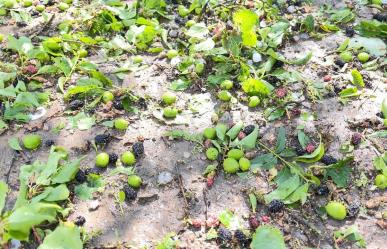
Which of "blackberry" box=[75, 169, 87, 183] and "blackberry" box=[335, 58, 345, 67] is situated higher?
"blackberry" box=[335, 58, 345, 67]

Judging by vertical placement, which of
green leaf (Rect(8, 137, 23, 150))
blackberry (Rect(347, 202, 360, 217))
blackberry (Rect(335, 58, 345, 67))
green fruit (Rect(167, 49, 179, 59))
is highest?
blackberry (Rect(335, 58, 345, 67))

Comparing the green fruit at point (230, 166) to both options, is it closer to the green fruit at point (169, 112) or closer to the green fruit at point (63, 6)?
the green fruit at point (169, 112)

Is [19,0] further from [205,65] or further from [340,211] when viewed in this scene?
[340,211]

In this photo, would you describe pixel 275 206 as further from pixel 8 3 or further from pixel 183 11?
pixel 8 3

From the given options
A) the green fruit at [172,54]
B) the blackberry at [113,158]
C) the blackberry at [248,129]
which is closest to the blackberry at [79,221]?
the blackberry at [113,158]

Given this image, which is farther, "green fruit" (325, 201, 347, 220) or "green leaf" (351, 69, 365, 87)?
"green leaf" (351, 69, 365, 87)

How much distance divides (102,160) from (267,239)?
1.72m

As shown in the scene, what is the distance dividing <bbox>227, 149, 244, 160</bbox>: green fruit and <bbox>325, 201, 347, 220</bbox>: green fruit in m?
0.94

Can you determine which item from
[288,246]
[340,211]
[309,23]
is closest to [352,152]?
[340,211]

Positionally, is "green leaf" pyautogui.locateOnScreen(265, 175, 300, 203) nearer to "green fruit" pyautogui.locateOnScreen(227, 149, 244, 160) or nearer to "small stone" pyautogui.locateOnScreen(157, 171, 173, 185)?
"green fruit" pyautogui.locateOnScreen(227, 149, 244, 160)

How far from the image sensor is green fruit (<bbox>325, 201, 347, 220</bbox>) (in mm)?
3943

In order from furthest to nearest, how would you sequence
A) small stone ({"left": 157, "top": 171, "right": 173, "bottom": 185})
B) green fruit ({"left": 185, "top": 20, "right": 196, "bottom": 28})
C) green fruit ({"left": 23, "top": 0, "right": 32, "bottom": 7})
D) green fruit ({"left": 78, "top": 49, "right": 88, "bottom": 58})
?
1. green fruit ({"left": 23, "top": 0, "right": 32, "bottom": 7})
2. green fruit ({"left": 185, "top": 20, "right": 196, "bottom": 28})
3. green fruit ({"left": 78, "top": 49, "right": 88, "bottom": 58})
4. small stone ({"left": 157, "top": 171, "right": 173, "bottom": 185})

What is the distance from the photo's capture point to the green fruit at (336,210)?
12.9 ft

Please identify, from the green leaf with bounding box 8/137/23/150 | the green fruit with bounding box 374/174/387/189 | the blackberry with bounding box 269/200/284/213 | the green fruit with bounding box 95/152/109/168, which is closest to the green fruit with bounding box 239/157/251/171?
the blackberry with bounding box 269/200/284/213
